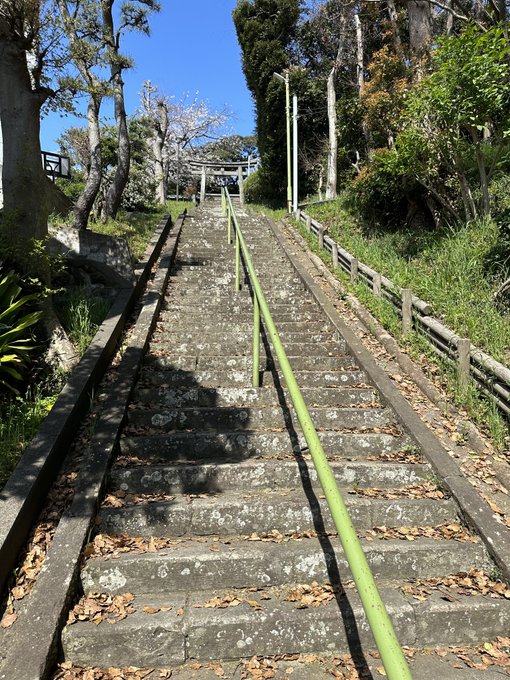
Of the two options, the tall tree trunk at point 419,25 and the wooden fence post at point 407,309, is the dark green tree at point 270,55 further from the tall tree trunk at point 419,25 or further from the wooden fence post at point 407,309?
the wooden fence post at point 407,309

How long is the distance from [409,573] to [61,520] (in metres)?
2.13

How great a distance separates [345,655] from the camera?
94.4 inches

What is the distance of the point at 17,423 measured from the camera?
3.66 metres

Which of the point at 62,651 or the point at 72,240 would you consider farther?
the point at 72,240

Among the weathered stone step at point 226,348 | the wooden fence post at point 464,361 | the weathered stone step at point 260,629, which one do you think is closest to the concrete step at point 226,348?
the weathered stone step at point 226,348

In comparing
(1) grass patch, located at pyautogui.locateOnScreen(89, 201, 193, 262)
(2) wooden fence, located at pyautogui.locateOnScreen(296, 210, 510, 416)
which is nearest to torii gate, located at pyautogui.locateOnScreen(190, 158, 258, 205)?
(1) grass patch, located at pyautogui.locateOnScreen(89, 201, 193, 262)

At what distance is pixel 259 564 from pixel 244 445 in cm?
114

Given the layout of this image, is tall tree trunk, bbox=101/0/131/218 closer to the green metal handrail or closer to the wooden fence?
the wooden fence

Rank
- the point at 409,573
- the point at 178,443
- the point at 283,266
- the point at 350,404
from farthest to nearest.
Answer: the point at 283,266 < the point at 350,404 < the point at 178,443 < the point at 409,573

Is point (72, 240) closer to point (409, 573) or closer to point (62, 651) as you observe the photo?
point (62, 651)

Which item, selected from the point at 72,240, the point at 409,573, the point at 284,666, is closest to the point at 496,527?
the point at 409,573

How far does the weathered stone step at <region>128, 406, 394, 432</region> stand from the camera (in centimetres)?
402

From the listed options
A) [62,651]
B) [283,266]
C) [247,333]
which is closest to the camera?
[62,651]

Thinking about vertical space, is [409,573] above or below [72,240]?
below
